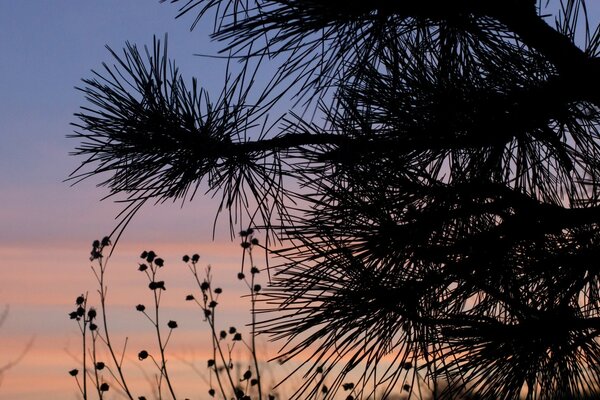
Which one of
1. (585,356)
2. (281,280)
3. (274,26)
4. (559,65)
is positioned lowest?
(585,356)

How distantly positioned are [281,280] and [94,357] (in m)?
1.84

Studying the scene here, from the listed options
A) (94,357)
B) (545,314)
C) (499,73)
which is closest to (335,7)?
(499,73)

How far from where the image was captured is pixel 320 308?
8.98 feet

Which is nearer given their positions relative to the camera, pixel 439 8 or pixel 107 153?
pixel 439 8

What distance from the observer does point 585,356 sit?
301cm

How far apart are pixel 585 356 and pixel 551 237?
420 mm

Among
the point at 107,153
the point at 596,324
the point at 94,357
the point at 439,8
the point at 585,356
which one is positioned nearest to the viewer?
the point at 596,324

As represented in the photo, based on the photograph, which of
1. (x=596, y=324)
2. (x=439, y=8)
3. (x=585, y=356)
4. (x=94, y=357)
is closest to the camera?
(x=596, y=324)

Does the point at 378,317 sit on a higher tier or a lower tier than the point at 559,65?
lower

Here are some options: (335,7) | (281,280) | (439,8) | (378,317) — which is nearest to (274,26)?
(335,7)

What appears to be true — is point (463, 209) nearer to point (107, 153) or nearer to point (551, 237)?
point (551, 237)

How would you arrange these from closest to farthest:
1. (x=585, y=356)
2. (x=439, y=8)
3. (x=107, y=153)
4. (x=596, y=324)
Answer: (x=596, y=324), (x=439, y=8), (x=585, y=356), (x=107, y=153)

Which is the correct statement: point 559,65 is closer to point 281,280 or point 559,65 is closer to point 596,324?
point 596,324

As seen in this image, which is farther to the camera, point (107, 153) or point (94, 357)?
point (94, 357)
